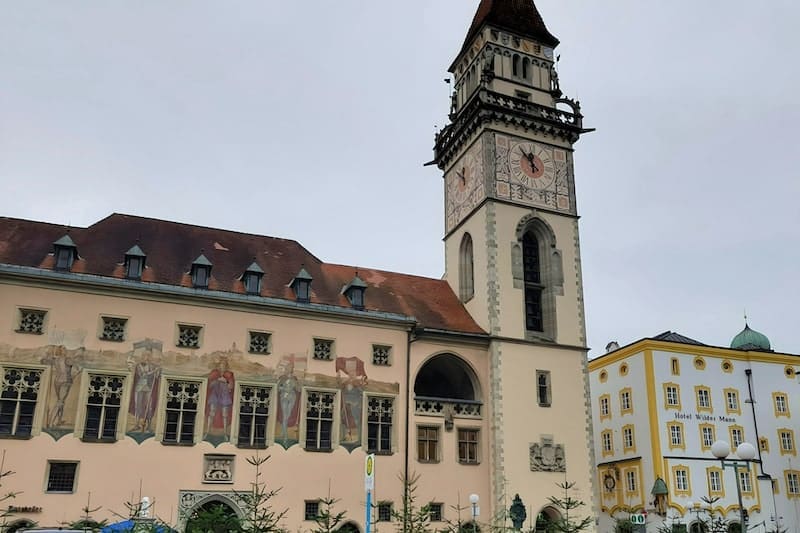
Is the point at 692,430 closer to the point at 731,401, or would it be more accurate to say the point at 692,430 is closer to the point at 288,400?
the point at 731,401

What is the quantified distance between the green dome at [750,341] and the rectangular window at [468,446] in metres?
27.2

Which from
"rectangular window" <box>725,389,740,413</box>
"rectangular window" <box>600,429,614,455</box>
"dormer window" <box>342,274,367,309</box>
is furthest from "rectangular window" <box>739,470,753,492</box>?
"dormer window" <box>342,274,367,309</box>

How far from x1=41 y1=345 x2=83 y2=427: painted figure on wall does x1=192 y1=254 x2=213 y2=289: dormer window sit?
466 centimetres

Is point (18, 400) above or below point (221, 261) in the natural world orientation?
below

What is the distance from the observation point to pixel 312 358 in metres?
28.2

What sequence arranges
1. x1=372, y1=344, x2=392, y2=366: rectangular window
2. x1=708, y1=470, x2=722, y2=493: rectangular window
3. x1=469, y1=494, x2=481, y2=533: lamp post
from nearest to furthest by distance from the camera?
1. x1=469, y1=494, x2=481, y2=533: lamp post
2. x1=372, y1=344, x2=392, y2=366: rectangular window
3. x1=708, y1=470, x2=722, y2=493: rectangular window

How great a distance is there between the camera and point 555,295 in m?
33.0

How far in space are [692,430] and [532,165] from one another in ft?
57.9

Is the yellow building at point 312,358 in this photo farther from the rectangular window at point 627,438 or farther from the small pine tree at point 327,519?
the rectangular window at point 627,438

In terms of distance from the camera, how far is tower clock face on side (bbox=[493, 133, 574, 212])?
3384 centimetres

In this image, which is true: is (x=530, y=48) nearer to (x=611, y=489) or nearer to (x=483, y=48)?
(x=483, y=48)

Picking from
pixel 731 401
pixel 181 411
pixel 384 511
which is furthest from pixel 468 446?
pixel 731 401

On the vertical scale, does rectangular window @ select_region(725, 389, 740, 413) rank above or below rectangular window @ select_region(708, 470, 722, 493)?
above

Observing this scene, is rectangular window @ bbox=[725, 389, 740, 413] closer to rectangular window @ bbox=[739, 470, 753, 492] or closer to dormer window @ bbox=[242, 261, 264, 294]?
rectangular window @ bbox=[739, 470, 753, 492]
